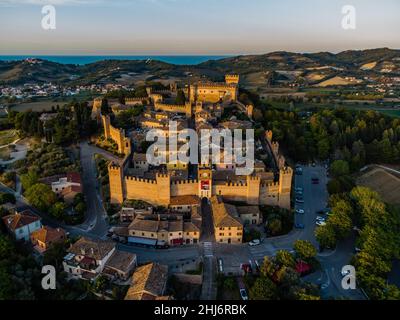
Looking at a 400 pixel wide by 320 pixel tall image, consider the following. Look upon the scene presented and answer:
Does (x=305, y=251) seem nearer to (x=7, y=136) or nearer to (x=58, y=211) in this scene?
(x=58, y=211)

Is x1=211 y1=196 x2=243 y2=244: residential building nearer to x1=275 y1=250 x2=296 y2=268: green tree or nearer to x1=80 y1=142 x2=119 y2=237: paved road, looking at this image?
x1=275 y1=250 x2=296 y2=268: green tree

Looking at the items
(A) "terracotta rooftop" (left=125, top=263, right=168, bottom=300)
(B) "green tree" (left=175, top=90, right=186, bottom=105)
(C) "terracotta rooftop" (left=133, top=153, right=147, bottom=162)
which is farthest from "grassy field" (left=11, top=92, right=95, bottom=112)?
(A) "terracotta rooftop" (left=125, top=263, right=168, bottom=300)

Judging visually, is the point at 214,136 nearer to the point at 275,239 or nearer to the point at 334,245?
the point at 275,239

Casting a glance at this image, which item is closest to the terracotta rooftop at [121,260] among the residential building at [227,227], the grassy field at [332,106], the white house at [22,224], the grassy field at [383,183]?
the residential building at [227,227]

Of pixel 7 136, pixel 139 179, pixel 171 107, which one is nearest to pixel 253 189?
pixel 139 179

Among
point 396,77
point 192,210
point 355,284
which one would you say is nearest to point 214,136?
point 192,210

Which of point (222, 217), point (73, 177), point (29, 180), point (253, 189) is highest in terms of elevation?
point (73, 177)
